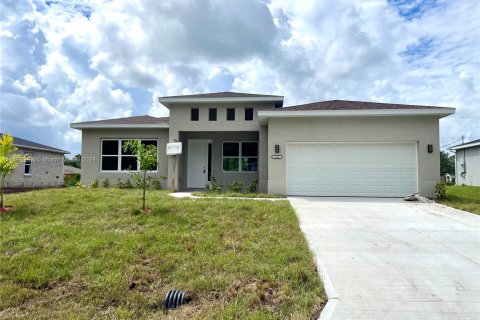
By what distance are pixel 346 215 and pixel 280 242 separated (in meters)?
3.45

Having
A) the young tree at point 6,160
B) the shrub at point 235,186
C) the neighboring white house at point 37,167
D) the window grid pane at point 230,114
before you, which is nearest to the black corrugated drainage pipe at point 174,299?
the young tree at point 6,160

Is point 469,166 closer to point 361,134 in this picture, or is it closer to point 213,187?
point 361,134

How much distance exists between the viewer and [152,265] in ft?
16.8

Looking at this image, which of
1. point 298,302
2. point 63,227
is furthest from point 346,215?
point 63,227

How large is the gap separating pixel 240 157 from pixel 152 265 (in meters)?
11.2

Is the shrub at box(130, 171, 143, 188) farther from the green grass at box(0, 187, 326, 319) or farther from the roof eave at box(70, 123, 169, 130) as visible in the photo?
the roof eave at box(70, 123, 169, 130)

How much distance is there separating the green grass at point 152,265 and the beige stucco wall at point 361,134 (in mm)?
5087

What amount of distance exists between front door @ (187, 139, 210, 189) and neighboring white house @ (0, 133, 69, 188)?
1188cm

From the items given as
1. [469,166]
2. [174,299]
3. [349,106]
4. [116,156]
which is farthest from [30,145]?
[469,166]

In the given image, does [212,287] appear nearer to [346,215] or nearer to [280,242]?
[280,242]

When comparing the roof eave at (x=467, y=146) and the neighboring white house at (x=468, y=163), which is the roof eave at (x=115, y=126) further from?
the neighboring white house at (x=468, y=163)

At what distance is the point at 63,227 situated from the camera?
22.3 ft

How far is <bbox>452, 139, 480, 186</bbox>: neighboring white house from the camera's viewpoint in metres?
23.6

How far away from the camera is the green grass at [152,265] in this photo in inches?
155
